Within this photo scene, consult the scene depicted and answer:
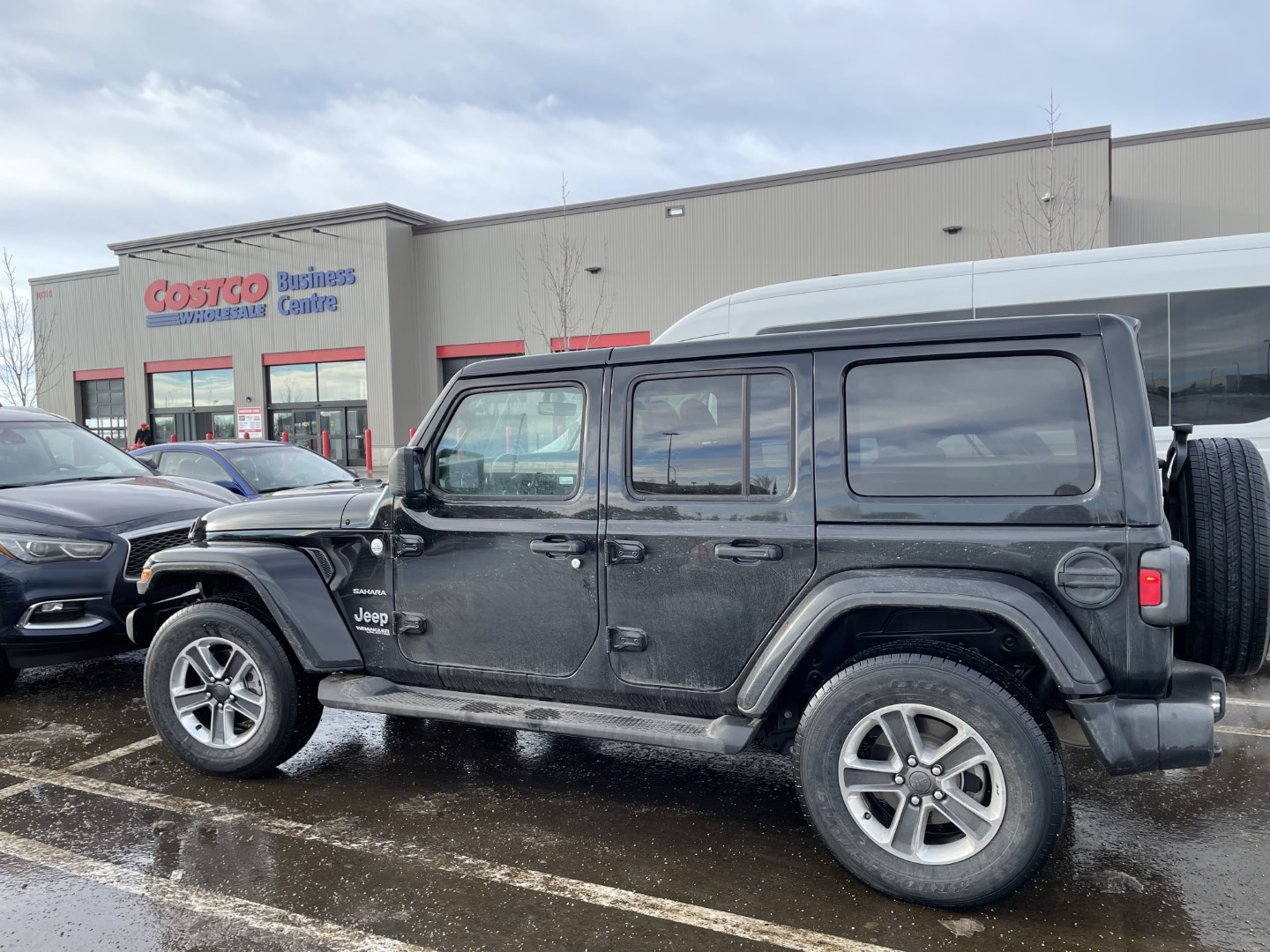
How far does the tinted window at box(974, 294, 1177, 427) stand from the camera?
7.51m

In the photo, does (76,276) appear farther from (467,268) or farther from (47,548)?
(47,548)

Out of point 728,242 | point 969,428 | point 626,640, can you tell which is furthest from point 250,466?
point 728,242

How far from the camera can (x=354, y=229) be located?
28031 millimetres

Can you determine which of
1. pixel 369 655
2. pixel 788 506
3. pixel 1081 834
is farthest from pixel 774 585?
pixel 369 655

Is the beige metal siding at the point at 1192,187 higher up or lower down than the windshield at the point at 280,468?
higher up

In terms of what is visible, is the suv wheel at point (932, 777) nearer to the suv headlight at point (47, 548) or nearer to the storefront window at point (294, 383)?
the suv headlight at point (47, 548)

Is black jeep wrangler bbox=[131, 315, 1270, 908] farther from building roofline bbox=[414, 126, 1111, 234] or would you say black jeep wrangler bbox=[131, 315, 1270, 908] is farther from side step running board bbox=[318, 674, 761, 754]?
building roofline bbox=[414, 126, 1111, 234]

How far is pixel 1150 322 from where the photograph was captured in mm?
7531

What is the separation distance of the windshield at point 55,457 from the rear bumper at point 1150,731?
6711 mm

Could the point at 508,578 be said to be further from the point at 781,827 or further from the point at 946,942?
the point at 946,942

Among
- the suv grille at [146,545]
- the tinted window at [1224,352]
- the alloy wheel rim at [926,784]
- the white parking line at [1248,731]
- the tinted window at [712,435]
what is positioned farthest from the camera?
the tinted window at [1224,352]

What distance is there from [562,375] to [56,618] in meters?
3.76

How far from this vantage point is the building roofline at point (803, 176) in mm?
19891

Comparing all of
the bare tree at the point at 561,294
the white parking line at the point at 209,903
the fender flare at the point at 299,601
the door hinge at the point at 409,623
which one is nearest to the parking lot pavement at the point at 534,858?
the white parking line at the point at 209,903
